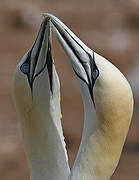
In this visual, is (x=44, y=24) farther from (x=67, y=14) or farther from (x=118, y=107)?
(x=67, y=14)

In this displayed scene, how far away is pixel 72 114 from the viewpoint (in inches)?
253

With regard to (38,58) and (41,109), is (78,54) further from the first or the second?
(41,109)

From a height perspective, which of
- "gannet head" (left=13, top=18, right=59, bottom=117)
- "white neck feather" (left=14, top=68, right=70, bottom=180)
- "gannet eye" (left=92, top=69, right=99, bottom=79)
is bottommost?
"white neck feather" (left=14, top=68, right=70, bottom=180)

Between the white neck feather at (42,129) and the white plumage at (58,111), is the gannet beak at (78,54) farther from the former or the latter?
the white neck feather at (42,129)

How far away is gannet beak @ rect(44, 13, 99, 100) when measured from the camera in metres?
2.88

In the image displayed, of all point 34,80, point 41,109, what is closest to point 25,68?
point 34,80

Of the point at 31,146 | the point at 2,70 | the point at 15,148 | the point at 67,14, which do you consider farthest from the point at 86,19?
the point at 31,146

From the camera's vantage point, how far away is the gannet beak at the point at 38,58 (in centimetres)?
288

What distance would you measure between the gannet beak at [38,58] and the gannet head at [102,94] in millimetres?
46

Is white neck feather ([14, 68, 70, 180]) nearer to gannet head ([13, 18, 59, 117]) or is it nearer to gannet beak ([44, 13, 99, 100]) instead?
gannet head ([13, 18, 59, 117])

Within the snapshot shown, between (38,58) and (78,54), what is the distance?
132mm

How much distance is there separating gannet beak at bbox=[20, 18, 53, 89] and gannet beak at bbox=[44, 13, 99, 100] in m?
Answer: 0.04

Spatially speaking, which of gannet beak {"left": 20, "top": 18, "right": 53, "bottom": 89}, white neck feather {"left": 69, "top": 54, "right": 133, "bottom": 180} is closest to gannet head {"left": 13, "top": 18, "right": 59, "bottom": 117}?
gannet beak {"left": 20, "top": 18, "right": 53, "bottom": 89}

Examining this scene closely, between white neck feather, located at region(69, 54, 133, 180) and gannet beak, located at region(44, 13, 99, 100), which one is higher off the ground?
gannet beak, located at region(44, 13, 99, 100)
